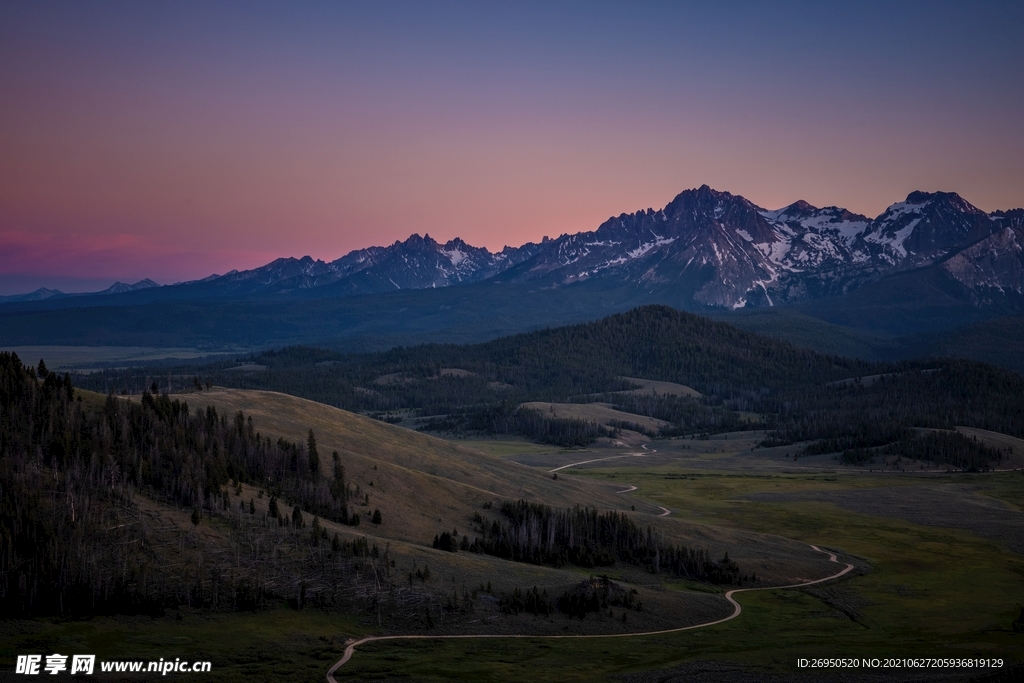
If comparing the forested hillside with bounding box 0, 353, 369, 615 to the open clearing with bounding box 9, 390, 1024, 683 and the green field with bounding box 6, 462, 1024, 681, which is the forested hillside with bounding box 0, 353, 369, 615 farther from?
the green field with bounding box 6, 462, 1024, 681

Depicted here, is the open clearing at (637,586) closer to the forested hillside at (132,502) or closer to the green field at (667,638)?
the green field at (667,638)

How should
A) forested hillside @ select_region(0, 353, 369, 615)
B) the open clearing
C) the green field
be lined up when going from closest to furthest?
the green field < the open clearing < forested hillside @ select_region(0, 353, 369, 615)

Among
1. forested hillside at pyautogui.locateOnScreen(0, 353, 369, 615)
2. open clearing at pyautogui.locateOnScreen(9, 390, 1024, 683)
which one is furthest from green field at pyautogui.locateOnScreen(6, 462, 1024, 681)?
forested hillside at pyautogui.locateOnScreen(0, 353, 369, 615)

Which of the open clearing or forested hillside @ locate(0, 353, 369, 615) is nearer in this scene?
the open clearing

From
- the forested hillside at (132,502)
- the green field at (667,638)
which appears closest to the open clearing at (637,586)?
the green field at (667,638)

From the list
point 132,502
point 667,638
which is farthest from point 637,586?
point 132,502

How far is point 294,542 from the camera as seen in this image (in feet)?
288

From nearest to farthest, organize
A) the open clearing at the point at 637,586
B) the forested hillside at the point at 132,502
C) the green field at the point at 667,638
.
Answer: the green field at the point at 667,638 < the open clearing at the point at 637,586 < the forested hillside at the point at 132,502

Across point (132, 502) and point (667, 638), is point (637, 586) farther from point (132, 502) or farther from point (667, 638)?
point (132, 502)

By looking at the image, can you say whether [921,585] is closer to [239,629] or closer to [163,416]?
[239,629]

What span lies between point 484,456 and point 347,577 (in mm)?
75347

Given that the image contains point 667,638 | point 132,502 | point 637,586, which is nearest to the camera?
point 667,638

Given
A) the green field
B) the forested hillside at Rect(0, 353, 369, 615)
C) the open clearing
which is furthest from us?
the forested hillside at Rect(0, 353, 369, 615)

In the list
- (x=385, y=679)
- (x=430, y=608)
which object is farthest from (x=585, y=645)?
(x=385, y=679)
